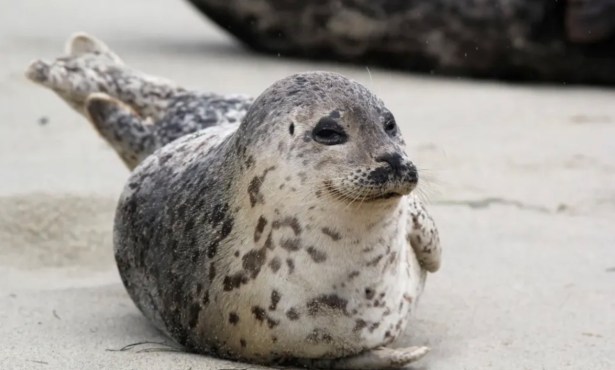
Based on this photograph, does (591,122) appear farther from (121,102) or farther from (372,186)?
(372,186)

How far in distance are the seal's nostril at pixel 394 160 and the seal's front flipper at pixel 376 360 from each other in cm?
56

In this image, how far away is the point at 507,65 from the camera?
839 cm

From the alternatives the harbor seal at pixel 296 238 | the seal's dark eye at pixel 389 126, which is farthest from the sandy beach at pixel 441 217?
the seal's dark eye at pixel 389 126

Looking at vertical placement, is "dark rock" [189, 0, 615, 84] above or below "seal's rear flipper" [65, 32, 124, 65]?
below

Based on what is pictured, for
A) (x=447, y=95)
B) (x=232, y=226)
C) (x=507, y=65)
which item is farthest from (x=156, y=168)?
(x=507, y=65)

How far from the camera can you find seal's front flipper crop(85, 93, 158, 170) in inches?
203

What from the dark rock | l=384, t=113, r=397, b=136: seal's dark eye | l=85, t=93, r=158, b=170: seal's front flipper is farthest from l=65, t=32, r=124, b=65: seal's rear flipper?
the dark rock

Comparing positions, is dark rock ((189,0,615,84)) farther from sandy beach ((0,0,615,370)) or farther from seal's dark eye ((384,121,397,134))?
seal's dark eye ((384,121,397,134))

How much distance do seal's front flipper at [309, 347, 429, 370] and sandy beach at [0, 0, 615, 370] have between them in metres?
0.14

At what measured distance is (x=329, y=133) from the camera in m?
3.31

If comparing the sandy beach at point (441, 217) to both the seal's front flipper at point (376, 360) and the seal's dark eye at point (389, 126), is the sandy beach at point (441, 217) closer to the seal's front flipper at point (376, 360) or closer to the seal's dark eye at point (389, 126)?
the seal's front flipper at point (376, 360)

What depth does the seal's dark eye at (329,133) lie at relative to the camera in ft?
10.8

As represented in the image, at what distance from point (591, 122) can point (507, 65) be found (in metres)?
1.41

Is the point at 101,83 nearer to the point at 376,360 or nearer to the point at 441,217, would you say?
the point at 441,217
